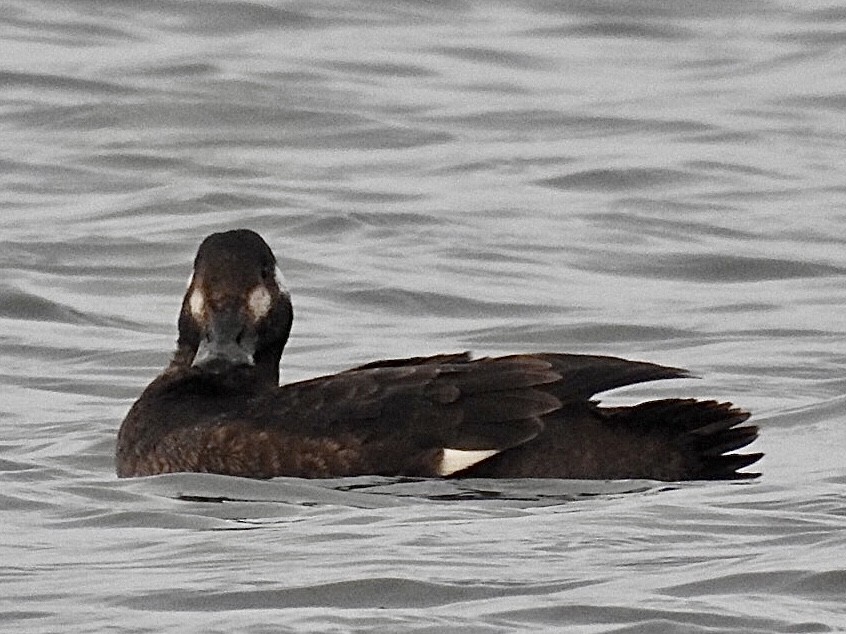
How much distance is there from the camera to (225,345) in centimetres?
901

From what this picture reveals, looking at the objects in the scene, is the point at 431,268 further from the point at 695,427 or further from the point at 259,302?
the point at 695,427

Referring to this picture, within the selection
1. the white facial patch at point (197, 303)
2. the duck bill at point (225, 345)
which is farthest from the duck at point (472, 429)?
the white facial patch at point (197, 303)

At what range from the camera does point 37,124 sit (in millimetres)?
16891

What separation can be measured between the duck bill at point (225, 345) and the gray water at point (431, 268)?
21.2 inches

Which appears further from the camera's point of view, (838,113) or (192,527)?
(838,113)

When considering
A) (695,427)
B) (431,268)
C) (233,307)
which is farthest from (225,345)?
(431,268)

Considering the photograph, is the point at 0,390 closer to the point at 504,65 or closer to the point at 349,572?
the point at 349,572

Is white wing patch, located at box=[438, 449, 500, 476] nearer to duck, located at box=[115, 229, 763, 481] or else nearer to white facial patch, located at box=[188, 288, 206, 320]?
duck, located at box=[115, 229, 763, 481]

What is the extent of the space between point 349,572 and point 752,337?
16.5 feet

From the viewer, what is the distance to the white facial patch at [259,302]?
9077 millimetres

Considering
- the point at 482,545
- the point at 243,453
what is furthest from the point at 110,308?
the point at 482,545

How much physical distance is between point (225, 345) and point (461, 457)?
114 cm

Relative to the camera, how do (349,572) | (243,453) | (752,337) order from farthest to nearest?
1. (752,337)
2. (243,453)
3. (349,572)

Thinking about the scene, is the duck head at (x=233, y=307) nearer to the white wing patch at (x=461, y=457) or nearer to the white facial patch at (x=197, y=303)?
the white facial patch at (x=197, y=303)
